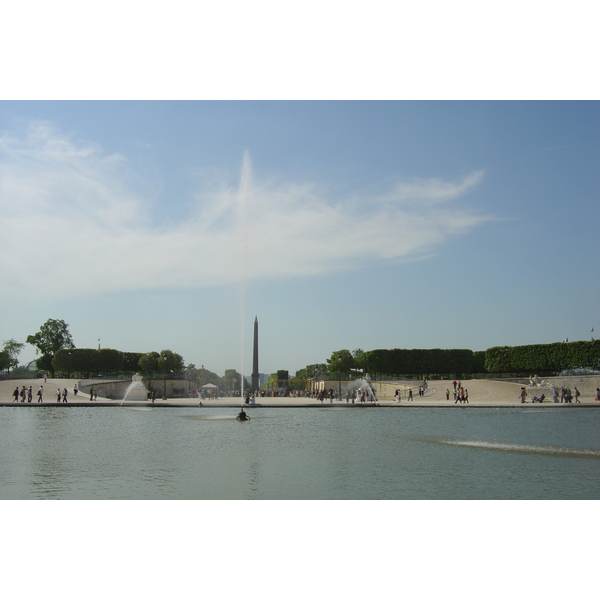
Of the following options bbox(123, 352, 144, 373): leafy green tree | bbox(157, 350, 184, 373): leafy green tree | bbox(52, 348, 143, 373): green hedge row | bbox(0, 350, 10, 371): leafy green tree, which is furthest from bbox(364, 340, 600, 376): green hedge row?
bbox(0, 350, 10, 371): leafy green tree

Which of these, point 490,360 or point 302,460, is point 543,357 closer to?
point 490,360

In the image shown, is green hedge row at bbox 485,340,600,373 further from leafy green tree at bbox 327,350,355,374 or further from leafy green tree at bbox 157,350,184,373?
leafy green tree at bbox 157,350,184,373

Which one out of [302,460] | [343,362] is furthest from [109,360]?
[302,460]

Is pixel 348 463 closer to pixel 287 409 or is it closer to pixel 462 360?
pixel 287 409

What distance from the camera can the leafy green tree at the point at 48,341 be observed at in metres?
63.3

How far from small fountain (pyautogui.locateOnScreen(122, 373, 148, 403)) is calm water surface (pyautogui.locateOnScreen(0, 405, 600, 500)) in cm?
2869

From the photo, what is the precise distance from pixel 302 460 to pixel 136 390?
133 feet

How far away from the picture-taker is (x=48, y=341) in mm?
64312

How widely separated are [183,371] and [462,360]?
1158 inches

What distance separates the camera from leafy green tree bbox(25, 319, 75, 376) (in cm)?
6328

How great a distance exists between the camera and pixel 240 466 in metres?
11.8

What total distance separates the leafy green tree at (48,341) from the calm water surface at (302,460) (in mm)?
45717

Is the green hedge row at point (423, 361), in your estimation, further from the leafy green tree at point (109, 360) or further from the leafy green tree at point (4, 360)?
the leafy green tree at point (4, 360)

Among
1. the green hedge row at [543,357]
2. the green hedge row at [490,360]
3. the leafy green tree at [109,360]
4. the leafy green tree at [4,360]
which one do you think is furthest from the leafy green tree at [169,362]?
the green hedge row at [543,357]
